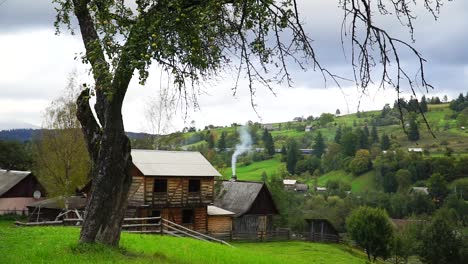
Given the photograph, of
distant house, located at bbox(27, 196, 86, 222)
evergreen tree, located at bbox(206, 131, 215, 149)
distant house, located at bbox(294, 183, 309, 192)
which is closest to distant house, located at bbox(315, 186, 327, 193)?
distant house, located at bbox(294, 183, 309, 192)

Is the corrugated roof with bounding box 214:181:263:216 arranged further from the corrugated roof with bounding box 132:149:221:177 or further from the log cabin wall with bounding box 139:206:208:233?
the corrugated roof with bounding box 132:149:221:177

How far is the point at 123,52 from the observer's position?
11469mm

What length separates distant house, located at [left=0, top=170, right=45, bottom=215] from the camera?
53906 mm

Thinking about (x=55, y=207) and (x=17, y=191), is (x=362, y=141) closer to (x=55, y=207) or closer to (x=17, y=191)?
(x=17, y=191)

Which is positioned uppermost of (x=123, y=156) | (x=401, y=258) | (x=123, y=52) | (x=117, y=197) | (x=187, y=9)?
(x=187, y=9)

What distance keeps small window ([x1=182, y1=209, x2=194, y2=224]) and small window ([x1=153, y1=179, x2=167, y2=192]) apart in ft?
9.95

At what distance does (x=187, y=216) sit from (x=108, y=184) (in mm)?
32473

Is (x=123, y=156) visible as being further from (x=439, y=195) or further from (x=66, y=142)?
(x=439, y=195)

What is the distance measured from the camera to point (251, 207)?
5119 centimetres

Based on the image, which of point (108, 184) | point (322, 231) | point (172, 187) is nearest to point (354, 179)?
point (322, 231)

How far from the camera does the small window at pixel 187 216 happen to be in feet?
148

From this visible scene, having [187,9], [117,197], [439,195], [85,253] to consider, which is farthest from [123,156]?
[439,195]

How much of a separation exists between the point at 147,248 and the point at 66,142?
1132 inches

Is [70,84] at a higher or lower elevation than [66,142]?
higher
